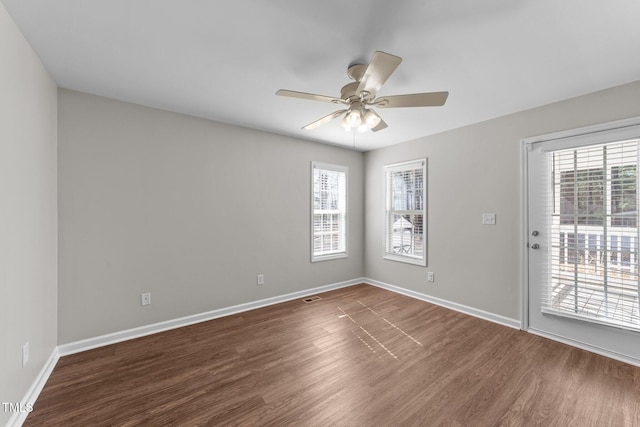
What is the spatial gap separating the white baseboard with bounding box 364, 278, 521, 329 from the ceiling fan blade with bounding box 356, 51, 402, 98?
2.89 meters

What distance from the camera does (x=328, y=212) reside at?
4.39 metres

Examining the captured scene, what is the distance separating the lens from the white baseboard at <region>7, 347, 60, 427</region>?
1556mm

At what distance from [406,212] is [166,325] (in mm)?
3518

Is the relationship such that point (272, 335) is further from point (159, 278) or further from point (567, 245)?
point (567, 245)

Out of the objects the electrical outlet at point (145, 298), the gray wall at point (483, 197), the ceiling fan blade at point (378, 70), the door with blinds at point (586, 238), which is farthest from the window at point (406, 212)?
the electrical outlet at point (145, 298)

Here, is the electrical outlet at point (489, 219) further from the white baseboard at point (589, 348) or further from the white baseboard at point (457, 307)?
the white baseboard at point (589, 348)

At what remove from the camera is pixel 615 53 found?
187cm

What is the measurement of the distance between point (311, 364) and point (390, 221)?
110 inches

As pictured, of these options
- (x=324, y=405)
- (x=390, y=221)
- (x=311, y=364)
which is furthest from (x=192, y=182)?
(x=390, y=221)

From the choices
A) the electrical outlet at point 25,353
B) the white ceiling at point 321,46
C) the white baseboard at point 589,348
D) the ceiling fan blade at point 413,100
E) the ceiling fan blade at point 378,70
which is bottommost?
the white baseboard at point 589,348

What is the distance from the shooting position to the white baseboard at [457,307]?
9.81ft

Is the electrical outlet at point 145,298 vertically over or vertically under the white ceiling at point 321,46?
under

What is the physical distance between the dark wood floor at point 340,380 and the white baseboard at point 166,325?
0.09m

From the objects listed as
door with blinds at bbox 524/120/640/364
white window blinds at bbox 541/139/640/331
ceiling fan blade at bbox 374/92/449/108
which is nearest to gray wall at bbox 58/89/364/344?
ceiling fan blade at bbox 374/92/449/108
